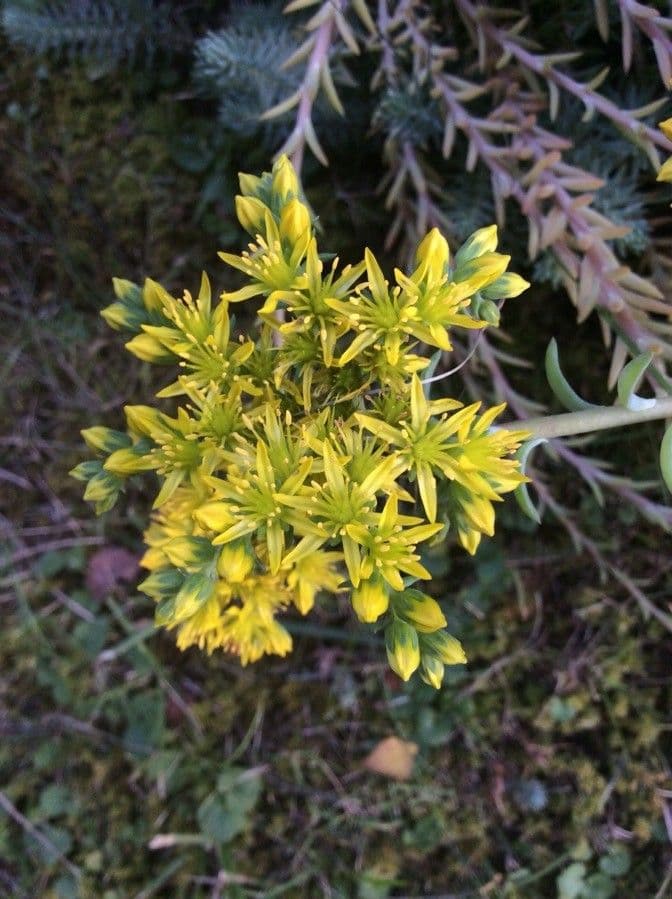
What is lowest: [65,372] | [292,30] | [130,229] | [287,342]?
[65,372]

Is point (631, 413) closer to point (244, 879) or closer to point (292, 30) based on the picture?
point (292, 30)

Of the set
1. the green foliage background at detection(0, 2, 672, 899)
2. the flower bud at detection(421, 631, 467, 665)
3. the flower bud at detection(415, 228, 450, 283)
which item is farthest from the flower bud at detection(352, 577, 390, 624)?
the green foliage background at detection(0, 2, 672, 899)

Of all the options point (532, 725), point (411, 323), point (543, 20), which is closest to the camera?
point (411, 323)

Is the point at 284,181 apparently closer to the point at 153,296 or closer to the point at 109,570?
the point at 153,296

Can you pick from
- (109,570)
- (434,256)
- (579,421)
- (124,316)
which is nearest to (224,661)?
(109,570)

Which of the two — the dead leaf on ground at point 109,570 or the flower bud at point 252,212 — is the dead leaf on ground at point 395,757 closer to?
the dead leaf on ground at point 109,570

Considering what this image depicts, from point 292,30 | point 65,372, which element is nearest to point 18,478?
point 65,372

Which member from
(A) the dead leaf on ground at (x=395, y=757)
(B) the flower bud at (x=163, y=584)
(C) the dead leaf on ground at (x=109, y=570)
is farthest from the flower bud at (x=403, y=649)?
(C) the dead leaf on ground at (x=109, y=570)
